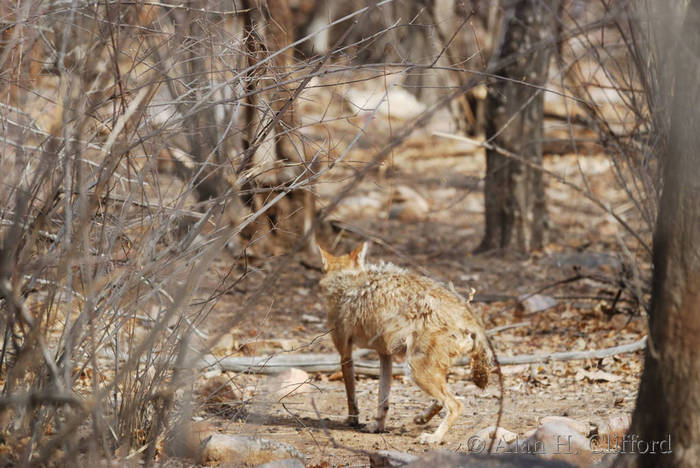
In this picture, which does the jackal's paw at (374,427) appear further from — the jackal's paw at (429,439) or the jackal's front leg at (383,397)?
the jackal's paw at (429,439)

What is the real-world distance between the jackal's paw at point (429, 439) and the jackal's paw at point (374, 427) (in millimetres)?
376

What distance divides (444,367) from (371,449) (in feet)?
2.45

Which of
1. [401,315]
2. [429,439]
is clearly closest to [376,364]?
[401,315]

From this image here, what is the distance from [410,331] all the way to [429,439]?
733mm

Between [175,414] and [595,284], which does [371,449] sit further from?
[595,284]

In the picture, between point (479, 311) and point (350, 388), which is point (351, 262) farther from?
point (479, 311)

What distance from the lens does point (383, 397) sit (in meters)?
5.64

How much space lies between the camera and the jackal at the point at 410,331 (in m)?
5.27

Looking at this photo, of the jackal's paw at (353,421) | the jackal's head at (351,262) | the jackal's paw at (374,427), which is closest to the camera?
the jackal's paw at (374,427)

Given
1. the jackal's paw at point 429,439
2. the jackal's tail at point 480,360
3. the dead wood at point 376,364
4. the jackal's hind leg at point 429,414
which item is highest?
the jackal's tail at point 480,360

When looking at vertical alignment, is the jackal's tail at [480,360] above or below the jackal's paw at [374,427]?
above

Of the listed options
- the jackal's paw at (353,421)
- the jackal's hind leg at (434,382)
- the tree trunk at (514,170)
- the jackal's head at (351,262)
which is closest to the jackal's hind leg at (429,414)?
the jackal's hind leg at (434,382)

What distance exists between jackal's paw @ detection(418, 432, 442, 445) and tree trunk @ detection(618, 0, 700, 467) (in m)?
1.97

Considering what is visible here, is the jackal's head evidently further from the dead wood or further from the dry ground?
the dead wood
